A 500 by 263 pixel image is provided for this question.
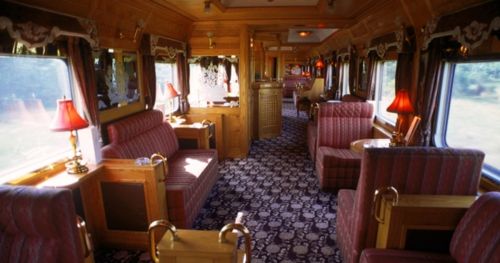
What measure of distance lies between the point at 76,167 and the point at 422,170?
2.82 m

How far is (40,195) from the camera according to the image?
1.53 meters

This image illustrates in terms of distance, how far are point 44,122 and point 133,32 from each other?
173cm

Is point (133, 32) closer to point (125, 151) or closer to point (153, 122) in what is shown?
point (153, 122)

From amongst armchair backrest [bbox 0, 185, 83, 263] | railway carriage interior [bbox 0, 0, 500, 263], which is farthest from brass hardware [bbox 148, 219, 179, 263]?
armchair backrest [bbox 0, 185, 83, 263]

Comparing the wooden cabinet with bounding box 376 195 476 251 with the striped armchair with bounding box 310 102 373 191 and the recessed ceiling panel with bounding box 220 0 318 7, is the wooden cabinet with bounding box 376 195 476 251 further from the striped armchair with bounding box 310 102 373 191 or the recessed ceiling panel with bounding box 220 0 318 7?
the recessed ceiling panel with bounding box 220 0 318 7

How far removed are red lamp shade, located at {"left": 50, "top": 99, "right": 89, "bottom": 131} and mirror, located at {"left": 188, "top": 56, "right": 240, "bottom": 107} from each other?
3538 millimetres

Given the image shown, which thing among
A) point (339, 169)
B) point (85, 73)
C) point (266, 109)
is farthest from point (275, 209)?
point (266, 109)

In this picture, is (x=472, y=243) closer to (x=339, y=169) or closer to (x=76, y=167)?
(x=339, y=169)

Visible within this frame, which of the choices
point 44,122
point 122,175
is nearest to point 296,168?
point 122,175

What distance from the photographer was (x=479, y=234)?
65.1 inches

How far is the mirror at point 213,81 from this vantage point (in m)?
5.81

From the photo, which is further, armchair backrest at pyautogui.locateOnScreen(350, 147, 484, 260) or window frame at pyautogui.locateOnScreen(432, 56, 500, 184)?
window frame at pyautogui.locateOnScreen(432, 56, 500, 184)

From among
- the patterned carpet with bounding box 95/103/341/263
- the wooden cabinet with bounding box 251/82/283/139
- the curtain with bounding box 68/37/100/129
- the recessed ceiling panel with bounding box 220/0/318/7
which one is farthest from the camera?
the wooden cabinet with bounding box 251/82/283/139

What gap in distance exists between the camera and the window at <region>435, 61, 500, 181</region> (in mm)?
2617
